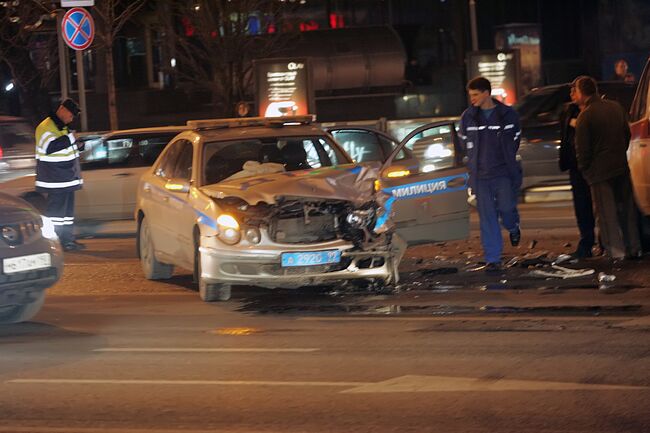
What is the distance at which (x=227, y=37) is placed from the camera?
30234 millimetres

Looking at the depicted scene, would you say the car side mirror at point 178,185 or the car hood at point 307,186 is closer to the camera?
the car hood at point 307,186

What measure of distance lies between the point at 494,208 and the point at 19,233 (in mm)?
4784

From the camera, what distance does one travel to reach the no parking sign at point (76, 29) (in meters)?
20.5

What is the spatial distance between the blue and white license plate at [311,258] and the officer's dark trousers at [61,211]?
231 inches

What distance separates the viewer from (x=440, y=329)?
8992 mm

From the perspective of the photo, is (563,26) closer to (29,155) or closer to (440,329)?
(29,155)

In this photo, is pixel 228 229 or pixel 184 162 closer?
pixel 228 229

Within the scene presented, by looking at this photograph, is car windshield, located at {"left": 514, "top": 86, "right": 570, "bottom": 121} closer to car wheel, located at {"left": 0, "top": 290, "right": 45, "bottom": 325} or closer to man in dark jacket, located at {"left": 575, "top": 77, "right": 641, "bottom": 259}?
man in dark jacket, located at {"left": 575, "top": 77, "right": 641, "bottom": 259}

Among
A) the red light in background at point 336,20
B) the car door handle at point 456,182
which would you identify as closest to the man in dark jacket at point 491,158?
the car door handle at point 456,182

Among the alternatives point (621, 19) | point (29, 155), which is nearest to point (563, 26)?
point (621, 19)

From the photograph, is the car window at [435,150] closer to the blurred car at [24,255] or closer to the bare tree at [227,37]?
the blurred car at [24,255]

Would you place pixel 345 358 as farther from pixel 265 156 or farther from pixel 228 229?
pixel 265 156

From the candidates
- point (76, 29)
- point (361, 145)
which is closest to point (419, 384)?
point (361, 145)

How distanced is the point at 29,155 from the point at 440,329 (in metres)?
10.6
